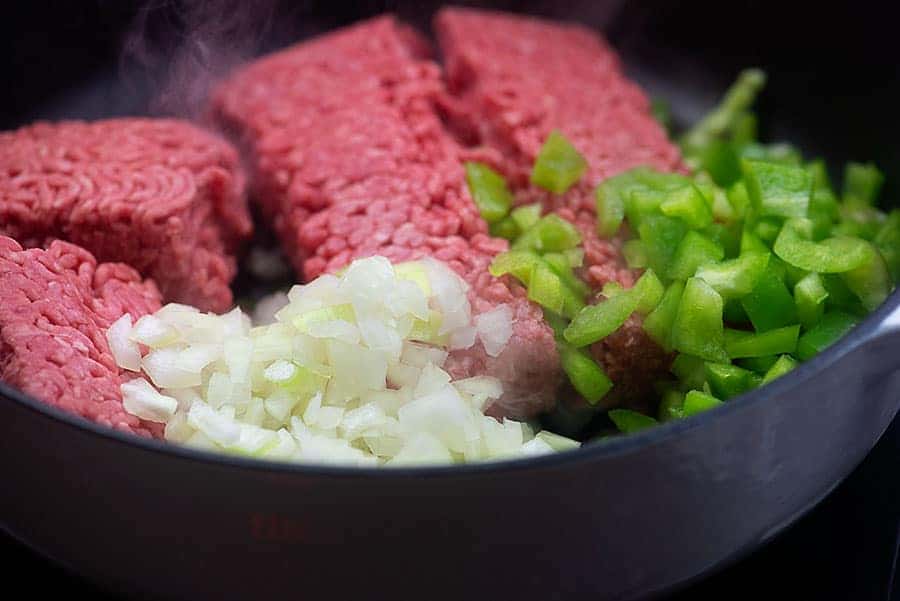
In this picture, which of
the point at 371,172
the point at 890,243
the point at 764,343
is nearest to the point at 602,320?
the point at 764,343

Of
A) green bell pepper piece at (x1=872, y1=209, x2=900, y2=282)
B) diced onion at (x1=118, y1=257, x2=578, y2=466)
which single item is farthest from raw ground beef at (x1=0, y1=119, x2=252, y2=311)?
green bell pepper piece at (x1=872, y1=209, x2=900, y2=282)

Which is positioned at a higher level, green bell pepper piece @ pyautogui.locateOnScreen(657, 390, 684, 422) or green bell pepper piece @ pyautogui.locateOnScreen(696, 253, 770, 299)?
green bell pepper piece @ pyautogui.locateOnScreen(696, 253, 770, 299)

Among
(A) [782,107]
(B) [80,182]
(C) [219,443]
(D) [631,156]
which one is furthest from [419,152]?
(A) [782,107]

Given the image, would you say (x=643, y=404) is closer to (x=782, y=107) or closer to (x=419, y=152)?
(x=419, y=152)

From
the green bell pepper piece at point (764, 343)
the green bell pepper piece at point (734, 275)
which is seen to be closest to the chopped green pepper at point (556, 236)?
the green bell pepper piece at point (734, 275)

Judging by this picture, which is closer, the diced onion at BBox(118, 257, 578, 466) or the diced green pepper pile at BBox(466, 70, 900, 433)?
the diced onion at BBox(118, 257, 578, 466)

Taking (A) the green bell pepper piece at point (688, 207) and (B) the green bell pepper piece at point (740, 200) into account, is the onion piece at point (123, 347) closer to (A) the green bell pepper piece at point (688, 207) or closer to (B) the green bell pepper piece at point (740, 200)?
(A) the green bell pepper piece at point (688, 207)

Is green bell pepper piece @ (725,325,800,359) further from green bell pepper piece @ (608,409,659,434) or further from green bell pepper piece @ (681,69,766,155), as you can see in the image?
green bell pepper piece @ (681,69,766,155)
